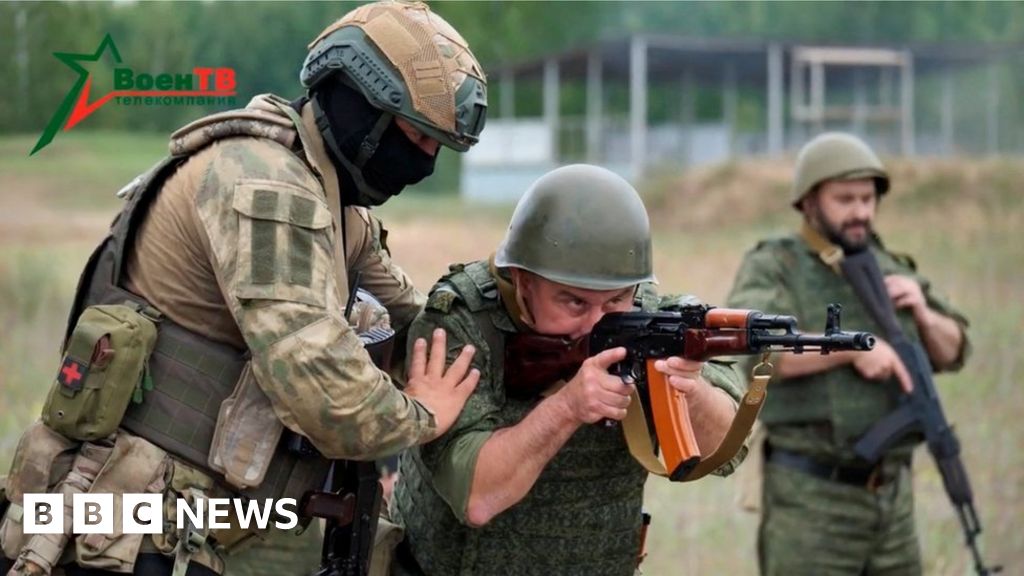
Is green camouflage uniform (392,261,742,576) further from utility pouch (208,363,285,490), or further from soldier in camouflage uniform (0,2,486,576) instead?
utility pouch (208,363,285,490)

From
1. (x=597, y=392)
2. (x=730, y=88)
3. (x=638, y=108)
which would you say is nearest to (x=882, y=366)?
(x=597, y=392)

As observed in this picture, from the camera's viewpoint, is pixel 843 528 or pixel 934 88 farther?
pixel 934 88

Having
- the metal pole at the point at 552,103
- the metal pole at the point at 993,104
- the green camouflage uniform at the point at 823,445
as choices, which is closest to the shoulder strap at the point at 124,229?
the green camouflage uniform at the point at 823,445

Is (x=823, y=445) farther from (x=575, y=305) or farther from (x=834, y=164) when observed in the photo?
(x=575, y=305)

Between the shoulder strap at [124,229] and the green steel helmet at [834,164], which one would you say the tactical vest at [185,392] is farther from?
the green steel helmet at [834,164]

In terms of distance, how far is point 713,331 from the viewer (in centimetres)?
325

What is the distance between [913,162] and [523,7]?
811cm

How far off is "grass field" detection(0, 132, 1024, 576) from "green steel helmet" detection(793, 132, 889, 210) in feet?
7.25

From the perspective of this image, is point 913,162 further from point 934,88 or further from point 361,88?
point 361,88

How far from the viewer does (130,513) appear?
3150mm

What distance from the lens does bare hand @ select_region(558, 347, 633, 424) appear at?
3203 mm

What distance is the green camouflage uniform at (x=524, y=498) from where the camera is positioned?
3525 millimetres

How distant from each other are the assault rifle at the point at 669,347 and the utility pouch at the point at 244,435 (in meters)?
0.65

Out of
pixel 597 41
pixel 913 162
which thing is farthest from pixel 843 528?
pixel 597 41
